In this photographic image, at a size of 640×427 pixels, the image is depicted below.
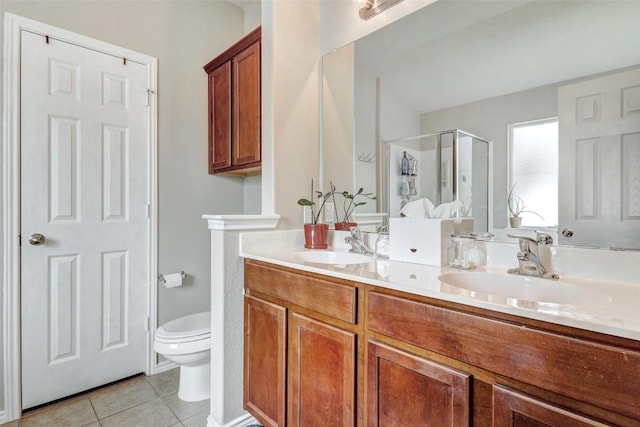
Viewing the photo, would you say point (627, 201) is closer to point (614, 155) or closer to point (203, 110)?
point (614, 155)

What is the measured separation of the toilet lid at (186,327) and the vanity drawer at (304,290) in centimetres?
56

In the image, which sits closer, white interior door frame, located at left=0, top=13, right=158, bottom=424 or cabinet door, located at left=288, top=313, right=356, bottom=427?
cabinet door, located at left=288, top=313, right=356, bottom=427

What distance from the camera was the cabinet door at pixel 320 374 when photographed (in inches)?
43.8

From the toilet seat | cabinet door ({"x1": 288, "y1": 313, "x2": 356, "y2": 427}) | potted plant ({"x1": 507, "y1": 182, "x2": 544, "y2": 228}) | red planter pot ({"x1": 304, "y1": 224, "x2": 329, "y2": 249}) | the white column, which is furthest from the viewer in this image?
the toilet seat

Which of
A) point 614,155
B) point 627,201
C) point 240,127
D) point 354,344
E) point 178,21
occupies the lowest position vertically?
point 354,344

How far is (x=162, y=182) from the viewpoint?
2316 mm

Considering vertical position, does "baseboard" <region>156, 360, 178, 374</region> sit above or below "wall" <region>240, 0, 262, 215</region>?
below

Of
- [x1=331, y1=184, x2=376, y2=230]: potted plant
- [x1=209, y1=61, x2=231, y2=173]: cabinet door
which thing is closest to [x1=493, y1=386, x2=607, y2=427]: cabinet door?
[x1=331, y1=184, x2=376, y2=230]: potted plant

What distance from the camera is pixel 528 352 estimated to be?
0.72 metres

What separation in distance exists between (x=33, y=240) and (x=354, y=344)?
1.90 meters

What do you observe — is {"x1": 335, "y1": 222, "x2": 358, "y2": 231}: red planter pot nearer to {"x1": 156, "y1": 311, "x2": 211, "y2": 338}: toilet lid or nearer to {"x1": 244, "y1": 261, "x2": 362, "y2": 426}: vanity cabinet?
{"x1": 244, "y1": 261, "x2": 362, "y2": 426}: vanity cabinet

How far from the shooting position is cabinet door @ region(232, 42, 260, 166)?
6.66 feet

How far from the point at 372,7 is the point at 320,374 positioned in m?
1.77

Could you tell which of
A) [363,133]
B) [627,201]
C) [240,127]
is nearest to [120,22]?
[240,127]
